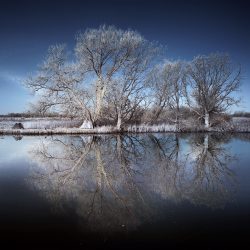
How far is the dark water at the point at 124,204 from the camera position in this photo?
13.8 ft

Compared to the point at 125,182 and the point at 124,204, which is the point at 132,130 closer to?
the point at 125,182

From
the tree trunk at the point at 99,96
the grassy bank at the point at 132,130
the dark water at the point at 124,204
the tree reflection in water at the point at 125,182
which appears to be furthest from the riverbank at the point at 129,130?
the dark water at the point at 124,204

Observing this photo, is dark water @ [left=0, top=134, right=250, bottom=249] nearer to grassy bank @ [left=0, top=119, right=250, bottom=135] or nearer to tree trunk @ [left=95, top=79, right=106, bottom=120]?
grassy bank @ [left=0, top=119, right=250, bottom=135]

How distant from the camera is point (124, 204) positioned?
5715 mm

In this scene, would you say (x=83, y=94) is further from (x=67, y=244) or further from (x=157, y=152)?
(x=67, y=244)

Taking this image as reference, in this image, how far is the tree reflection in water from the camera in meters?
5.36

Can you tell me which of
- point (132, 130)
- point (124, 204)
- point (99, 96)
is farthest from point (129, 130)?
point (124, 204)

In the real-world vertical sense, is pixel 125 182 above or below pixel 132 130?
below

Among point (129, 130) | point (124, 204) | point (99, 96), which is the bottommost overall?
point (124, 204)

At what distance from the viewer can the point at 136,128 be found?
24359mm

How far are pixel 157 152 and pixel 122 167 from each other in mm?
3701

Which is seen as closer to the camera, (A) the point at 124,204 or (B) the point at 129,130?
(A) the point at 124,204

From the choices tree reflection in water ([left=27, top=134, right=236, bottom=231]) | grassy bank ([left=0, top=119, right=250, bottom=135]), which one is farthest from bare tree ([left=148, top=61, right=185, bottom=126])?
tree reflection in water ([left=27, top=134, right=236, bottom=231])

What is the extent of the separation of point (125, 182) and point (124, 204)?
189cm
